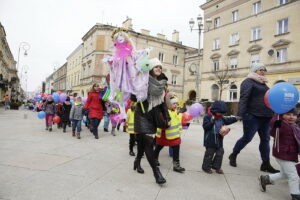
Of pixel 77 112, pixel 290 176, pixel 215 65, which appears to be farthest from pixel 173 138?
pixel 215 65

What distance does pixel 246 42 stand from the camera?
74.9 feet

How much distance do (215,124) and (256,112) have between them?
76 centimetres

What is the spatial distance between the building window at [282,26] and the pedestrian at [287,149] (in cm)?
2151

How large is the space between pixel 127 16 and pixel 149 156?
35225mm

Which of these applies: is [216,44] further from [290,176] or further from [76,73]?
[76,73]

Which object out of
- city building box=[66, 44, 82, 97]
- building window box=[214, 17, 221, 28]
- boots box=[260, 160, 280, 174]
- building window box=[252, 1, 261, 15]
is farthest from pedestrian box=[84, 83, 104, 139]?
city building box=[66, 44, 82, 97]

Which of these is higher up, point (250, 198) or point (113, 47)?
point (113, 47)

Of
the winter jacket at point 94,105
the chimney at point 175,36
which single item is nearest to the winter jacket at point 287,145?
the winter jacket at point 94,105

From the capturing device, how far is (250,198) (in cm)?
255

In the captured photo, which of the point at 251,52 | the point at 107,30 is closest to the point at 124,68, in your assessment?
the point at 251,52

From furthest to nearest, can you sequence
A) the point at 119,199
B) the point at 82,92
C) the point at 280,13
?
the point at 82,92
the point at 280,13
the point at 119,199

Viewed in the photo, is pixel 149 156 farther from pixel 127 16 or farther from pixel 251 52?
pixel 127 16

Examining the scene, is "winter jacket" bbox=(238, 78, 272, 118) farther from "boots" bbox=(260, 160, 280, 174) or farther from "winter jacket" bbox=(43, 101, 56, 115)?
"winter jacket" bbox=(43, 101, 56, 115)

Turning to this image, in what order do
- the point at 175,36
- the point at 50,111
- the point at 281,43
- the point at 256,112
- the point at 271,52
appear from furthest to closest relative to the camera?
the point at 175,36, the point at 271,52, the point at 281,43, the point at 50,111, the point at 256,112
